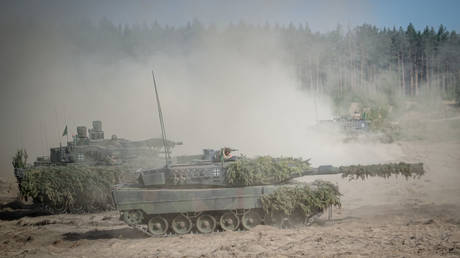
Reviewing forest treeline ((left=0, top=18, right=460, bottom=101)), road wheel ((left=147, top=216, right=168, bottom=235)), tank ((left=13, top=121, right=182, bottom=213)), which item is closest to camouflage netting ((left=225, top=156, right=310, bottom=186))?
road wheel ((left=147, top=216, right=168, bottom=235))

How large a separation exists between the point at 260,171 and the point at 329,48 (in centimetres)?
3880

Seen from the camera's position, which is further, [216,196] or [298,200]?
[216,196]

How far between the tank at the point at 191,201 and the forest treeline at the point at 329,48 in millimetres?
30989

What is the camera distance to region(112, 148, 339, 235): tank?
11.5 meters

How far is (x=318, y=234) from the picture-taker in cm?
1062

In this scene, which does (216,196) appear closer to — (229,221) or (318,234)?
(229,221)

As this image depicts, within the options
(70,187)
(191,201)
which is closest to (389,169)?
(191,201)

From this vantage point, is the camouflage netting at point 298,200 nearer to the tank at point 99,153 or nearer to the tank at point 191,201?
the tank at point 191,201

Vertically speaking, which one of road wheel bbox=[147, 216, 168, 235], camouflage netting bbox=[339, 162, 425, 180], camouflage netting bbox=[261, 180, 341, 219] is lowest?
road wheel bbox=[147, 216, 168, 235]

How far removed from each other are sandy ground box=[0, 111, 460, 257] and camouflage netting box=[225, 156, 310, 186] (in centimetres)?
→ 135

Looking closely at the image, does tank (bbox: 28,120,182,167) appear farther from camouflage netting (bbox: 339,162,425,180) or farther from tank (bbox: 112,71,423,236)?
camouflage netting (bbox: 339,162,425,180)

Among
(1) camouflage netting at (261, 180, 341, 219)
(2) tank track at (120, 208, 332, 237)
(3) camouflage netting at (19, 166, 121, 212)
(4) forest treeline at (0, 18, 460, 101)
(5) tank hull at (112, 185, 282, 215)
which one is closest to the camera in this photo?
(1) camouflage netting at (261, 180, 341, 219)

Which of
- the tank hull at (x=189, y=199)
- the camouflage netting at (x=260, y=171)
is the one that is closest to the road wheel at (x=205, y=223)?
the tank hull at (x=189, y=199)

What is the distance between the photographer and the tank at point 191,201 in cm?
1148
